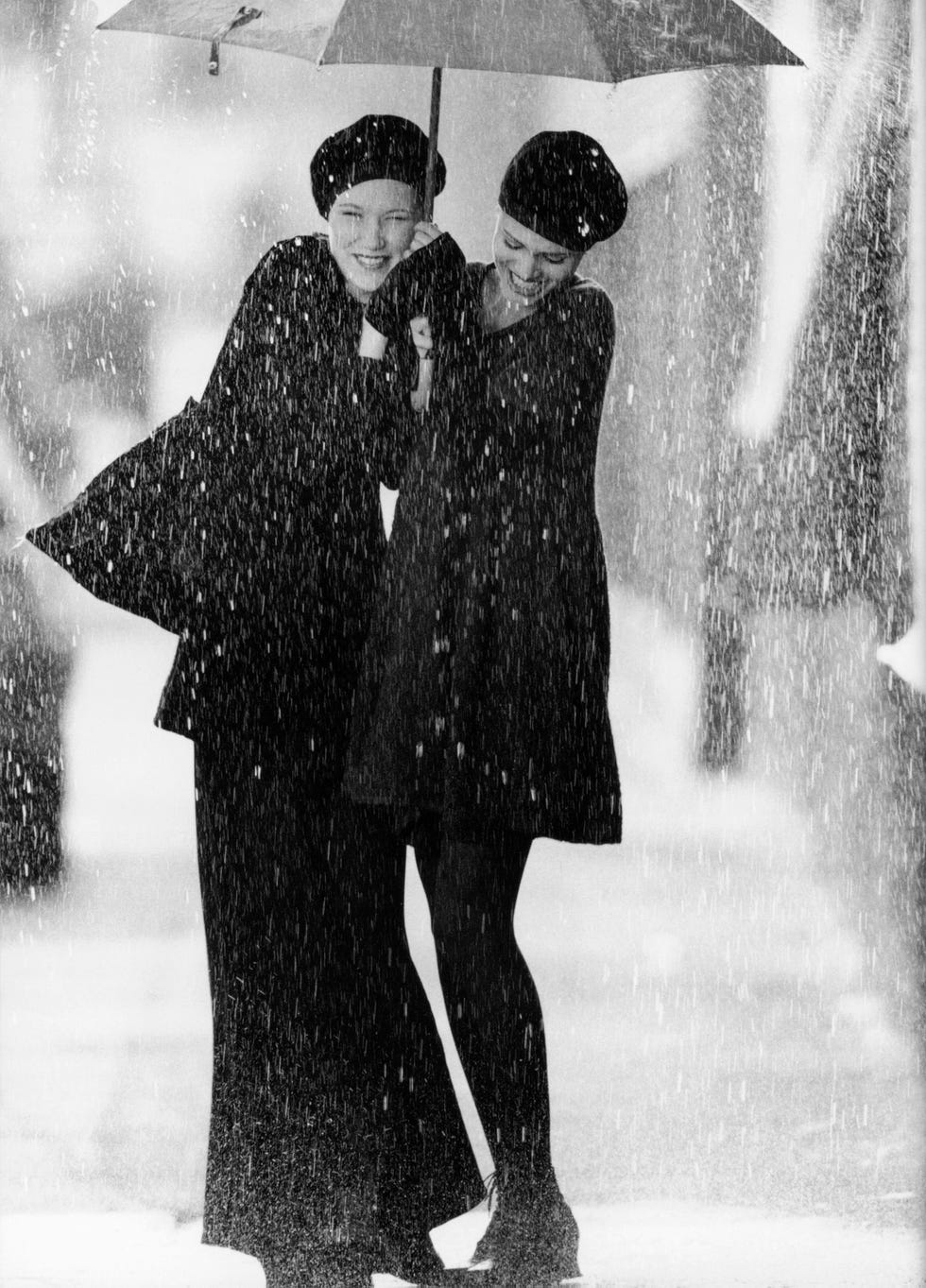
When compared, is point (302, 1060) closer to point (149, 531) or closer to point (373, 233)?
point (149, 531)

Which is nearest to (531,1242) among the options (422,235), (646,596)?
(422,235)

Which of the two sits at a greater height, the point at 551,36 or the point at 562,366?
the point at 551,36

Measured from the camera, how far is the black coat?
9.80ft

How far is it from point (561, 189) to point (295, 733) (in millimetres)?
946

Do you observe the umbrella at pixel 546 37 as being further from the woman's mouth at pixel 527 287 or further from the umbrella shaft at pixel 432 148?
the woman's mouth at pixel 527 287

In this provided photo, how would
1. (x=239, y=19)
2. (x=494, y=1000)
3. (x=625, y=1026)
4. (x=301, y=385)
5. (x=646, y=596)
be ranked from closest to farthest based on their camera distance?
(x=494, y=1000)
(x=301, y=385)
(x=239, y=19)
(x=625, y=1026)
(x=646, y=596)

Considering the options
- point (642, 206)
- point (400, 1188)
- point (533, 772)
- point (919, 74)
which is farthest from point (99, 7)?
A: point (400, 1188)

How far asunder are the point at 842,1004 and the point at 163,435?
213cm

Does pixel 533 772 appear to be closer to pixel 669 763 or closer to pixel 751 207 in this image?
pixel 669 763

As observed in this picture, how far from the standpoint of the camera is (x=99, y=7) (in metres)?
4.09

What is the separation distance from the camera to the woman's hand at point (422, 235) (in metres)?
2.96

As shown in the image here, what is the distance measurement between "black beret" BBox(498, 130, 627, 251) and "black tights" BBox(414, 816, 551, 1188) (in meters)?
0.94

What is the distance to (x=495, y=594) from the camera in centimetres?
293

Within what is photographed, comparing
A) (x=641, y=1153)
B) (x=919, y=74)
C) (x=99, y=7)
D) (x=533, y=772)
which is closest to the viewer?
(x=533, y=772)
